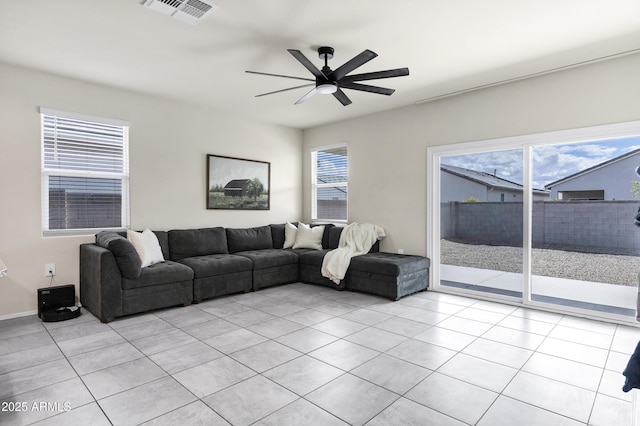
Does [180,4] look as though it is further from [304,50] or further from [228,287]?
[228,287]

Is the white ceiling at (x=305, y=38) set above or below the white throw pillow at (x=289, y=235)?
above

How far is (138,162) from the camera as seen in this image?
4605 mm

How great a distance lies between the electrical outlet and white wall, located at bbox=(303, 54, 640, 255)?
3920 mm

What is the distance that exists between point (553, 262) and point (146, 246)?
4733mm

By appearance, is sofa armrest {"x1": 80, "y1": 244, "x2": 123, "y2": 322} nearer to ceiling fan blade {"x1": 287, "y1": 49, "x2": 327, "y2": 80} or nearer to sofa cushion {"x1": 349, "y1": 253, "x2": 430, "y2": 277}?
ceiling fan blade {"x1": 287, "y1": 49, "x2": 327, "y2": 80}

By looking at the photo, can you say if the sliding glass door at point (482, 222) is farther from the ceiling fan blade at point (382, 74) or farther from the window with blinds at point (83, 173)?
the window with blinds at point (83, 173)

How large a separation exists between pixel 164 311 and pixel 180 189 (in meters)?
1.81

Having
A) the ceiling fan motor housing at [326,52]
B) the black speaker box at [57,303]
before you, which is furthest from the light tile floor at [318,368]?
the ceiling fan motor housing at [326,52]

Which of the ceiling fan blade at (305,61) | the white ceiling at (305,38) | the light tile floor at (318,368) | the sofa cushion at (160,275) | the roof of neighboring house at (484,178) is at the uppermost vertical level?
the white ceiling at (305,38)

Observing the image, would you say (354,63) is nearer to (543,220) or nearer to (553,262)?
(543,220)

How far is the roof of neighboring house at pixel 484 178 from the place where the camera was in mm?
4328

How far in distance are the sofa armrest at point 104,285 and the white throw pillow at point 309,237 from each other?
109 inches

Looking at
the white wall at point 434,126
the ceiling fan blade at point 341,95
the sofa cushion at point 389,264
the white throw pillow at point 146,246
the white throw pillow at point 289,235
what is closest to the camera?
the ceiling fan blade at point 341,95

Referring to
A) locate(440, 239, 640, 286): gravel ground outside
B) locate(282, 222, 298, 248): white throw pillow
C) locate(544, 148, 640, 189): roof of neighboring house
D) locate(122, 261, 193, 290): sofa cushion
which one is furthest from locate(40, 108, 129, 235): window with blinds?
locate(544, 148, 640, 189): roof of neighboring house
